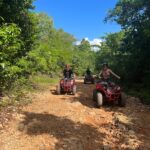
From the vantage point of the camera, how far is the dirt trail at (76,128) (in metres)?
8.05

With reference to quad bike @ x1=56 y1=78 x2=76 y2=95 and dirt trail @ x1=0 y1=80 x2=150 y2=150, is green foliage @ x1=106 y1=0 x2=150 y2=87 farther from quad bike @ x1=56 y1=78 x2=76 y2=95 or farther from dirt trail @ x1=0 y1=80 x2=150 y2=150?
dirt trail @ x1=0 y1=80 x2=150 y2=150

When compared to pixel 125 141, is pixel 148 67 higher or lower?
higher

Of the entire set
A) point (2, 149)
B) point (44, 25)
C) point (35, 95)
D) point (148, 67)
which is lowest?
point (2, 149)

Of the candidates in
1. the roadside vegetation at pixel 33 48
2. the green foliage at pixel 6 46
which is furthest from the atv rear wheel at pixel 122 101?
the green foliage at pixel 6 46

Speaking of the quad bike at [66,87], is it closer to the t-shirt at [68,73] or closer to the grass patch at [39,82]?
the t-shirt at [68,73]

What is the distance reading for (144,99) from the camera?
14.4 m

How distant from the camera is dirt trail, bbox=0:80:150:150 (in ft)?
26.4

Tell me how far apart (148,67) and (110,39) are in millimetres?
26531

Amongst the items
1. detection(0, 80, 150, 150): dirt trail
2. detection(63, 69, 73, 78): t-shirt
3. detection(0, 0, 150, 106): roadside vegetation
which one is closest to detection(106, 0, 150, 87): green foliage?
detection(0, 0, 150, 106): roadside vegetation

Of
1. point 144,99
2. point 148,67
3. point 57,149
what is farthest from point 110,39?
point 57,149

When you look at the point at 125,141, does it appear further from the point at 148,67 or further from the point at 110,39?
the point at 110,39

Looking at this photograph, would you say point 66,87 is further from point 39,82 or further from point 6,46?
point 39,82

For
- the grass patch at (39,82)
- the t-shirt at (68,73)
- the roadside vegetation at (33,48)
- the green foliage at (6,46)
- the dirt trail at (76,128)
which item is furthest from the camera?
the grass patch at (39,82)

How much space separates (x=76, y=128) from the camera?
9.20 m
